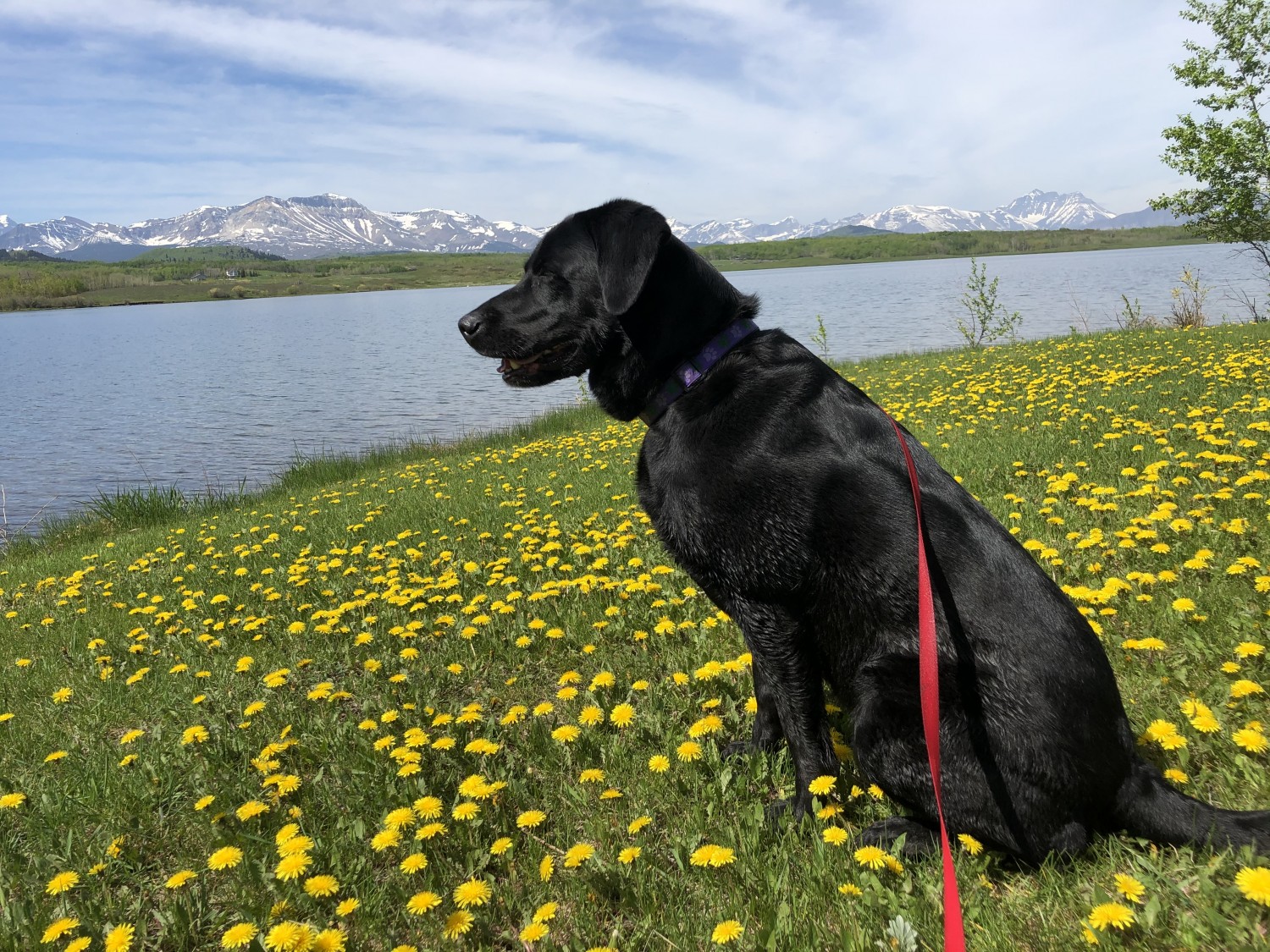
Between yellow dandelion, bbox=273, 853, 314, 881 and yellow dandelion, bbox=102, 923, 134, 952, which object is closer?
yellow dandelion, bbox=102, 923, 134, 952

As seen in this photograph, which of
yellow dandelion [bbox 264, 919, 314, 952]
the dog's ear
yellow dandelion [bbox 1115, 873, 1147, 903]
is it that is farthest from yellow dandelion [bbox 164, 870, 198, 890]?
yellow dandelion [bbox 1115, 873, 1147, 903]

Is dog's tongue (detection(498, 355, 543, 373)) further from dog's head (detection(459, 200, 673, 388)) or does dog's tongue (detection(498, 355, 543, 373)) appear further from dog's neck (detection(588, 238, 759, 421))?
dog's neck (detection(588, 238, 759, 421))

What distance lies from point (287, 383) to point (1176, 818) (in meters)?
33.4

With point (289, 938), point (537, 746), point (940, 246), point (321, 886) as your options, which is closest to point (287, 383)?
point (537, 746)

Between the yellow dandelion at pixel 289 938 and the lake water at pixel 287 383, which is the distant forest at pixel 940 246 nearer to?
the lake water at pixel 287 383

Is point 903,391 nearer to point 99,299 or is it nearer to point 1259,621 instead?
point 1259,621

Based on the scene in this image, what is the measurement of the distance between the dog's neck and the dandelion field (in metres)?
1.48

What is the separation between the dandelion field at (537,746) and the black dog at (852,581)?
0.57 ft

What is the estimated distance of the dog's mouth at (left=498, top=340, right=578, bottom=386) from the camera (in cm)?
357

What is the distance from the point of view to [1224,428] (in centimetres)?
624

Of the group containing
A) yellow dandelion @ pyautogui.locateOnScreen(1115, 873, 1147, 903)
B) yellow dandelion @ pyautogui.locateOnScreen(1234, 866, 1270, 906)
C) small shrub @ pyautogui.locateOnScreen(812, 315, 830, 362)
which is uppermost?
small shrub @ pyautogui.locateOnScreen(812, 315, 830, 362)

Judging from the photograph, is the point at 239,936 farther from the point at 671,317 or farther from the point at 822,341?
the point at 822,341

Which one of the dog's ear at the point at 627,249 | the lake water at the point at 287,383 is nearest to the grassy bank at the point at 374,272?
the lake water at the point at 287,383

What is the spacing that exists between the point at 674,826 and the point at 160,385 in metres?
36.3
